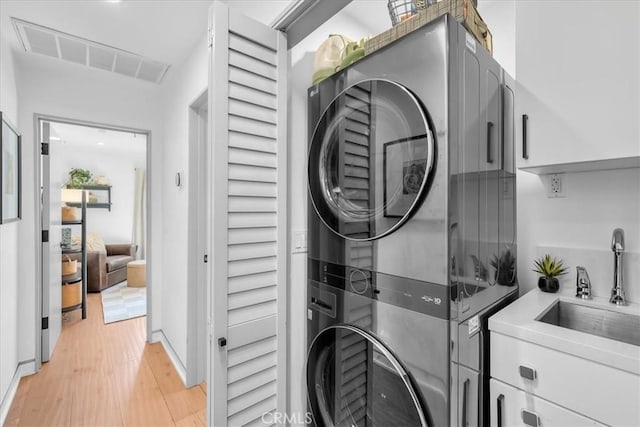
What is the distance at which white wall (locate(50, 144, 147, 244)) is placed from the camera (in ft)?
19.2

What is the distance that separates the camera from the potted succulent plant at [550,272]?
1325mm

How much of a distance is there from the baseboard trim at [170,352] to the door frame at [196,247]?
0.39 feet

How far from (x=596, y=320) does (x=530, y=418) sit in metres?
0.52

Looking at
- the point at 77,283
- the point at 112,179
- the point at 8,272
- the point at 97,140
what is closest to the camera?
the point at 8,272

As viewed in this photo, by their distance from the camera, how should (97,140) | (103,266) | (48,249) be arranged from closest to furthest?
1. (48,249)
2. (103,266)
3. (97,140)

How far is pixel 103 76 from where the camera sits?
2.71 metres

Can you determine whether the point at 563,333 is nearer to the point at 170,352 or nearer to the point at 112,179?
the point at 170,352

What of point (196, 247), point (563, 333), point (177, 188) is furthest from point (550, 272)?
point (177, 188)

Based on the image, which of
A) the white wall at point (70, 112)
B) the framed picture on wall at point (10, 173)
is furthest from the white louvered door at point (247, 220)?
the white wall at point (70, 112)

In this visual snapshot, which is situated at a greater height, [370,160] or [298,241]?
[370,160]

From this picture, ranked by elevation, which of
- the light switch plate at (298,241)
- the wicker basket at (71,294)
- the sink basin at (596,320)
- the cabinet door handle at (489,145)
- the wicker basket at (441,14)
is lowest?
the wicker basket at (71,294)

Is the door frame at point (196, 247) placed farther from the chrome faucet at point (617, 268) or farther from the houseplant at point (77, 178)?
the houseplant at point (77, 178)

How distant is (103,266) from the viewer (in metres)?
4.75

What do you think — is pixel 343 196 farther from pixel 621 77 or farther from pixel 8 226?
pixel 8 226
